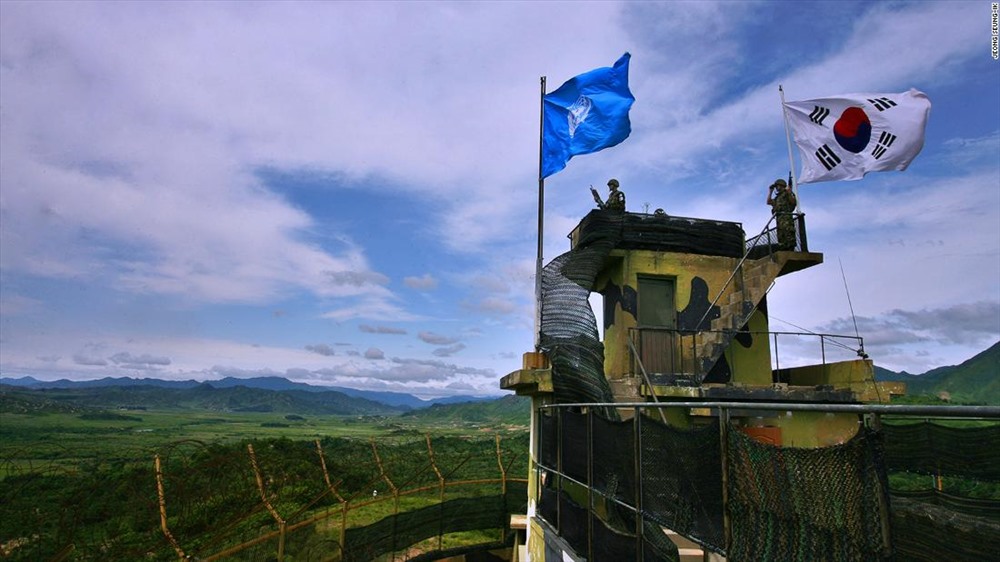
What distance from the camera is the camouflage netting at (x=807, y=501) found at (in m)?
3.62

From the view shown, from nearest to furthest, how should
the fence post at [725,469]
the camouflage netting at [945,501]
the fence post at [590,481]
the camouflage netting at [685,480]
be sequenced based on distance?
the fence post at [725,469] → the camouflage netting at [685,480] → the camouflage netting at [945,501] → the fence post at [590,481]

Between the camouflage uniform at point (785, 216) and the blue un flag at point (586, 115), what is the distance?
5.65m

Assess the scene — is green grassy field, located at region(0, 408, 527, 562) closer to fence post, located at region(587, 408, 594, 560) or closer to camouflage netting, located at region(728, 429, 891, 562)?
fence post, located at region(587, 408, 594, 560)

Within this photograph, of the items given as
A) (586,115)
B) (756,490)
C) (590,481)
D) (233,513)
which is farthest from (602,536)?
(233,513)

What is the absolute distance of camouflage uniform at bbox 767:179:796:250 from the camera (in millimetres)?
16266

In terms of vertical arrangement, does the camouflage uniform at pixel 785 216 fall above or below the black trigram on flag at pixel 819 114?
below

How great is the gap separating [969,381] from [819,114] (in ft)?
298

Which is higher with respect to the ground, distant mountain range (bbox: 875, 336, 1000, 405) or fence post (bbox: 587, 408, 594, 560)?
distant mountain range (bbox: 875, 336, 1000, 405)

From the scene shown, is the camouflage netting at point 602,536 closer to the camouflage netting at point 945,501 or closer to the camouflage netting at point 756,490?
the camouflage netting at point 756,490

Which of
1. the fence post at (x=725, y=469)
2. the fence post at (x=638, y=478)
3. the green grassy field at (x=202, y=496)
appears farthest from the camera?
Answer: the green grassy field at (x=202, y=496)

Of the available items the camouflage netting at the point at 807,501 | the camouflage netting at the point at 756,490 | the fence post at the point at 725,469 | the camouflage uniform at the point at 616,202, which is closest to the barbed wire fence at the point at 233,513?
the camouflage netting at the point at 756,490

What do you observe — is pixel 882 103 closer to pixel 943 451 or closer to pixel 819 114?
pixel 819 114

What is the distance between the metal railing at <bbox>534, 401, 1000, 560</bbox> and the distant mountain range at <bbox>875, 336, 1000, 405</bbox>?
248 feet

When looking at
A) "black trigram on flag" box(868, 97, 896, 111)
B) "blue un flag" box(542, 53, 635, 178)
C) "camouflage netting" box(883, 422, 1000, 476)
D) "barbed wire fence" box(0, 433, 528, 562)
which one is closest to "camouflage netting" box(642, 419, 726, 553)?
"camouflage netting" box(883, 422, 1000, 476)
